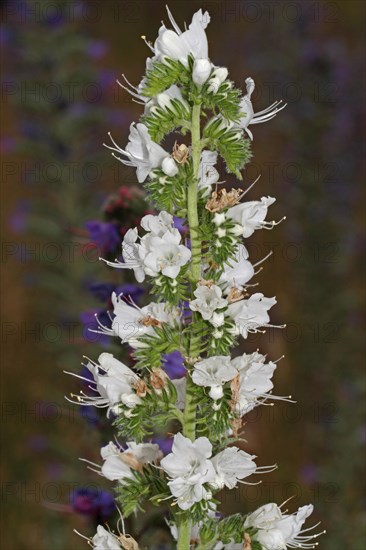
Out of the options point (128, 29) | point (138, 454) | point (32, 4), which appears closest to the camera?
point (138, 454)

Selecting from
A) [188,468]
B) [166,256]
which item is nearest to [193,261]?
[166,256]

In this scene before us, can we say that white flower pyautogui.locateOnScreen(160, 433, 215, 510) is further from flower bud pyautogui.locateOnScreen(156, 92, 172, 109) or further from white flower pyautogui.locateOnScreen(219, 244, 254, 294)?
flower bud pyautogui.locateOnScreen(156, 92, 172, 109)

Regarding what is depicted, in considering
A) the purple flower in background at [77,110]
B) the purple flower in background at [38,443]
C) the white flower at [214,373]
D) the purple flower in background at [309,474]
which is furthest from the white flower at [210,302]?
the purple flower in background at [77,110]

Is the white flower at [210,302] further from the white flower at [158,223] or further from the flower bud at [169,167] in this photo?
the flower bud at [169,167]

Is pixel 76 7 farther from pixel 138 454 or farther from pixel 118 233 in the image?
pixel 138 454

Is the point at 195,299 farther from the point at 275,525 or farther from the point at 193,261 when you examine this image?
the point at 275,525

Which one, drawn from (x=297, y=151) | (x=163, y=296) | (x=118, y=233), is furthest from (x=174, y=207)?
(x=297, y=151)
